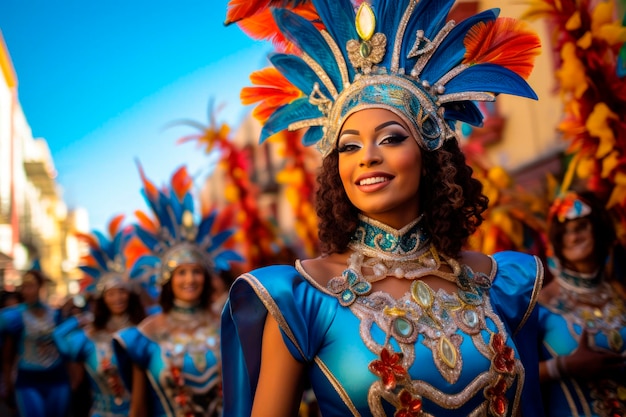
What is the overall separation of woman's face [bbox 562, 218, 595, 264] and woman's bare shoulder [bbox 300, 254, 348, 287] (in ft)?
7.26

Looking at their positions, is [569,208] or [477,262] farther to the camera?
[569,208]

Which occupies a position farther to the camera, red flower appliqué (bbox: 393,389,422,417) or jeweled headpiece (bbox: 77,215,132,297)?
jeweled headpiece (bbox: 77,215,132,297)

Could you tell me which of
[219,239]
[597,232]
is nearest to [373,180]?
[597,232]

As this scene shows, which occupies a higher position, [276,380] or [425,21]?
[425,21]

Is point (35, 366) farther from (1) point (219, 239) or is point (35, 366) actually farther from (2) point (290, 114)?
(2) point (290, 114)

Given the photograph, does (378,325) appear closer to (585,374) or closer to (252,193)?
(585,374)

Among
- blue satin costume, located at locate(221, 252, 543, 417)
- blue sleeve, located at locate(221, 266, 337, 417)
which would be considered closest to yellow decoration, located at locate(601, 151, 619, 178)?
blue satin costume, located at locate(221, 252, 543, 417)

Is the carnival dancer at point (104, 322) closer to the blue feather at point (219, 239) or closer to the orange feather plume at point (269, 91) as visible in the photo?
the blue feather at point (219, 239)

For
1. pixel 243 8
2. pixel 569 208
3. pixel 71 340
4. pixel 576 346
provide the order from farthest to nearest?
pixel 71 340
pixel 569 208
pixel 576 346
pixel 243 8

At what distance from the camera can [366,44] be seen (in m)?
2.54

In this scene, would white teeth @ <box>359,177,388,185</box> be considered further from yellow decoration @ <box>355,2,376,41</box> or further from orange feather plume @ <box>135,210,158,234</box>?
orange feather plume @ <box>135,210,158,234</box>

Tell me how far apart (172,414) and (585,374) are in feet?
9.53

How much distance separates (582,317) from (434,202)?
6.31ft

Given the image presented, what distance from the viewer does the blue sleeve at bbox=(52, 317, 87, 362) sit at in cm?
716
